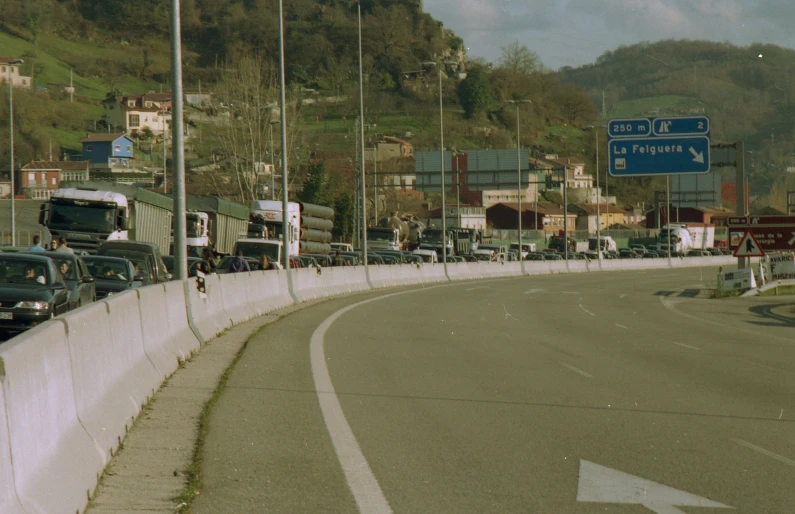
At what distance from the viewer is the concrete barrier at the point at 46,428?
5.30 meters

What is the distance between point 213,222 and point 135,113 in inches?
4771

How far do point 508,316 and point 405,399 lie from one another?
50.3 feet

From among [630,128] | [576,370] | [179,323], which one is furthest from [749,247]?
[179,323]

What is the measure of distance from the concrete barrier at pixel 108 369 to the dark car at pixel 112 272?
12326mm

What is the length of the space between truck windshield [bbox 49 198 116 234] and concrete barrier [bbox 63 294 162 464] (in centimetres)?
2582

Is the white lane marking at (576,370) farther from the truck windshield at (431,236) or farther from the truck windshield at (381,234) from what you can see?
the truck windshield at (431,236)

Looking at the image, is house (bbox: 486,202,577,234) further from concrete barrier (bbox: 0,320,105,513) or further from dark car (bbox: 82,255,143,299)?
concrete barrier (bbox: 0,320,105,513)

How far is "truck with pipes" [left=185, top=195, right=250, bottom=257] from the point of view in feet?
154

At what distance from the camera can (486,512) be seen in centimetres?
688

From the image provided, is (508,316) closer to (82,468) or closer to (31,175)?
(82,468)

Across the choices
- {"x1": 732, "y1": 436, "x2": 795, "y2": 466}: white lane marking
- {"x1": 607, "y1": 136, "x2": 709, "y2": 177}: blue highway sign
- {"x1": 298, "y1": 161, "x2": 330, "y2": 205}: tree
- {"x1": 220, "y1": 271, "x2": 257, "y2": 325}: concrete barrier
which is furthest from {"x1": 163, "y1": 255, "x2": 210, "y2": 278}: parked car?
{"x1": 298, "y1": 161, "x2": 330, "y2": 205}: tree

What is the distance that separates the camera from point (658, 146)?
4484 cm

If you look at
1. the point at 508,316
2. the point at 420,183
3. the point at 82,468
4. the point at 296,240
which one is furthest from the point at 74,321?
the point at 420,183

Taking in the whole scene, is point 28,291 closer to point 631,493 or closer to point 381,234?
point 631,493
